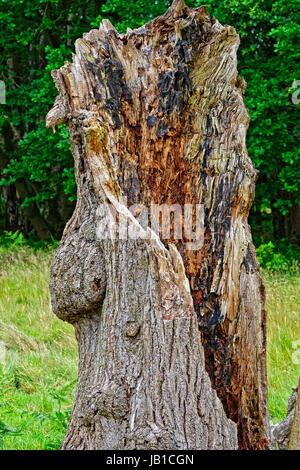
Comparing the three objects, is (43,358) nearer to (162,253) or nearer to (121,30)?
(162,253)

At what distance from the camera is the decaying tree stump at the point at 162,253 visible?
8.76 feet

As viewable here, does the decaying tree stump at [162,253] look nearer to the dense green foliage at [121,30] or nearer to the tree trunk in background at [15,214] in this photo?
the dense green foliage at [121,30]

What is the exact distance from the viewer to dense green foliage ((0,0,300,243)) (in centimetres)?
805

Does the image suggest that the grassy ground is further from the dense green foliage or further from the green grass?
the dense green foliage

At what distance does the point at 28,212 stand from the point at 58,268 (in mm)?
9308

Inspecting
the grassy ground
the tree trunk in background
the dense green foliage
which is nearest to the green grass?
the grassy ground

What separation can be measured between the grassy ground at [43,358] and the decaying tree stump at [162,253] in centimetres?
49

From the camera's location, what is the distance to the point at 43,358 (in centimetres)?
562

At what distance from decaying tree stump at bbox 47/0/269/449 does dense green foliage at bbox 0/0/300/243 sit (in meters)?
4.70

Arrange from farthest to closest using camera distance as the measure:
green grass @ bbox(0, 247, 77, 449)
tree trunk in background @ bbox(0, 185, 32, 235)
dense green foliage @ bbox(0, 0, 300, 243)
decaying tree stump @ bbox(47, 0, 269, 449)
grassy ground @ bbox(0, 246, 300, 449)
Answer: tree trunk in background @ bbox(0, 185, 32, 235) → dense green foliage @ bbox(0, 0, 300, 243) → grassy ground @ bbox(0, 246, 300, 449) → green grass @ bbox(0, 247, 77, 449) → decaying tree stump @ bbox(47, 0, 269, 449)

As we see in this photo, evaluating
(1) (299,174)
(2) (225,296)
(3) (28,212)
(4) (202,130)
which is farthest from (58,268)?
(3) (28,212)

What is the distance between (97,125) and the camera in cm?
307

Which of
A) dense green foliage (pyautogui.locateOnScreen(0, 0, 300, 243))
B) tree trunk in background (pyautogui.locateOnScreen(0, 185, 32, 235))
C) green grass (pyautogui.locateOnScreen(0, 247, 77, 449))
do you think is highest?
dense green foliage (pyautogui.locateOnScreen(0, 0, 300, 243))

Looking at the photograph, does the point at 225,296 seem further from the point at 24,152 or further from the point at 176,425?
the point at 24,152
